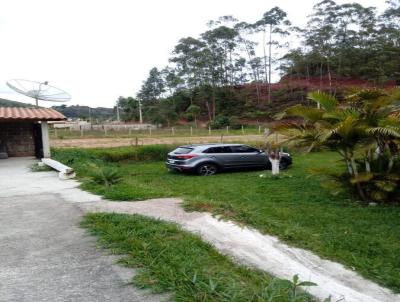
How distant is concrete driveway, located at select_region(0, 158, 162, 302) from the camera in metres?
3.48

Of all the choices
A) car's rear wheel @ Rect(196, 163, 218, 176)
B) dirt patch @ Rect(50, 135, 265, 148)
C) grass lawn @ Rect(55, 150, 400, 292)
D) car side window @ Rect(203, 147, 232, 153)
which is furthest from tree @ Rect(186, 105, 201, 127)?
grass lawn @ Rect(55, 150, 400, 292)

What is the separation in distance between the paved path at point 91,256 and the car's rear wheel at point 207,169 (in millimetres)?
7631

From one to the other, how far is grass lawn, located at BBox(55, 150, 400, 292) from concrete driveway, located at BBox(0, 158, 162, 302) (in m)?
1.80

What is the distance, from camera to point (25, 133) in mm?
20625

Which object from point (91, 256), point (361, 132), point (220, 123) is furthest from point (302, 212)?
point (220, 123)

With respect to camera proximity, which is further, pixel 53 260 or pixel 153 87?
pixel 153 87

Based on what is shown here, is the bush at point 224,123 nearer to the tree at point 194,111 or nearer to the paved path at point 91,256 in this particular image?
the tree at point 194,111

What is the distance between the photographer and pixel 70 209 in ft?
23.1

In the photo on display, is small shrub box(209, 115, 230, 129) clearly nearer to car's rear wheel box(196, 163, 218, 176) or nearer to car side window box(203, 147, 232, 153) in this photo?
car side window box(203, 147, 232, 153)

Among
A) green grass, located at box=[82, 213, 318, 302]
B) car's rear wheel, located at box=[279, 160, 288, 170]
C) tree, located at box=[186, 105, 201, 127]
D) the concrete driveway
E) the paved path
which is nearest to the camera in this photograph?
green grass, located at box=[82, 213, 318, 302]

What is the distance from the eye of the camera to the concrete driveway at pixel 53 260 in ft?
11.4

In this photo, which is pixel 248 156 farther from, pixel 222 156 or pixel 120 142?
pixel 120 142

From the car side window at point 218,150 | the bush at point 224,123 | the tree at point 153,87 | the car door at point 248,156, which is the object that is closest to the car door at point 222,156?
the car side window at point 218,150

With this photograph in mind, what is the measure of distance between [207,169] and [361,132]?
7.45m
